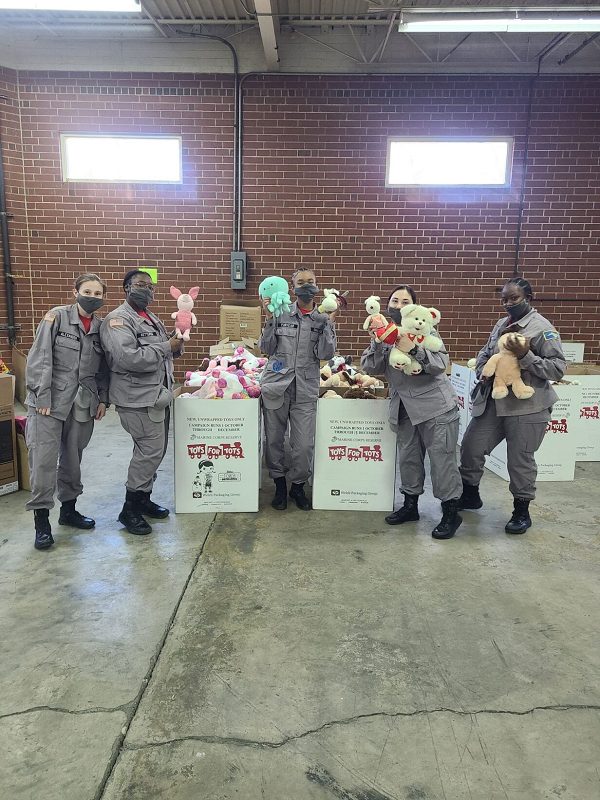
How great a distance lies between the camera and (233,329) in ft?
18.5

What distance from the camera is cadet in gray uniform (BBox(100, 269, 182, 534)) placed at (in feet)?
9.56

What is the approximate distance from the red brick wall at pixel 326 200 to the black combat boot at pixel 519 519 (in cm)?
338

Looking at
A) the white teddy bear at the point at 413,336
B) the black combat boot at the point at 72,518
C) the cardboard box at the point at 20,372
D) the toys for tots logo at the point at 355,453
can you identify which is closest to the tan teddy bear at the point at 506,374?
the white teddy bear at the point at 413,336

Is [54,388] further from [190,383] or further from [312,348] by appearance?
[312,348]

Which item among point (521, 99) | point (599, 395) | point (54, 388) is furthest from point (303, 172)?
point (54, 388)

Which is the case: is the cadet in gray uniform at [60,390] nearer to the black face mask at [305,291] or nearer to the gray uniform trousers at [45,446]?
the gray uniform trousers at [45,446]

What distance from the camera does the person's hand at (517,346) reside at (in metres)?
2.88

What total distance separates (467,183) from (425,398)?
4.00 meters

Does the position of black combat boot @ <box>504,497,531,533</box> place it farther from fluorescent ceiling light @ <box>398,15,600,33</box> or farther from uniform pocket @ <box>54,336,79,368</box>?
fluorescent ceiling light @ <box>398,15,600,33</box>

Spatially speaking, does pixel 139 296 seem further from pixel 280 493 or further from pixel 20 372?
pixel 20 372

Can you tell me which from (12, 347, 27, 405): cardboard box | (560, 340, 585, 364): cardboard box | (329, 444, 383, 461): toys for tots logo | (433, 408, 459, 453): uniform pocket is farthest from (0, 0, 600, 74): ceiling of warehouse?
(433, 408, 459, 453): uniform pocket

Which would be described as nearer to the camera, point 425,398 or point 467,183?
point 425,398

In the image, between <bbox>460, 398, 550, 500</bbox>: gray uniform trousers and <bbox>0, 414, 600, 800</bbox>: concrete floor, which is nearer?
<bbox>0, 414, 600, 800</bbox>: concrete floor

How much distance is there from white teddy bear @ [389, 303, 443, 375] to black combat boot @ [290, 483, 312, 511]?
111 cm
